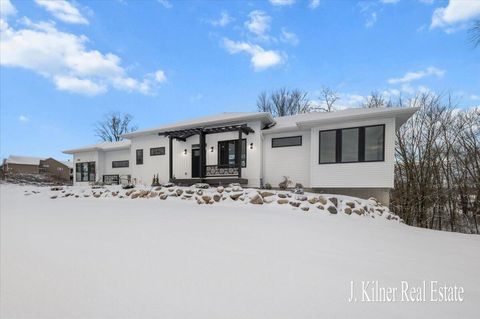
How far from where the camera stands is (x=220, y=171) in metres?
11.8

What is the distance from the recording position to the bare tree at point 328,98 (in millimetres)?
20875

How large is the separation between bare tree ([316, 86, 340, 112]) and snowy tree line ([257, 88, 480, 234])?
→ 6.33 metres

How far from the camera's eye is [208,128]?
12.3 metres

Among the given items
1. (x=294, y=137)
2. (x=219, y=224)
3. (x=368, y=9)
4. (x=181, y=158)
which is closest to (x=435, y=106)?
(x=368, y=9)

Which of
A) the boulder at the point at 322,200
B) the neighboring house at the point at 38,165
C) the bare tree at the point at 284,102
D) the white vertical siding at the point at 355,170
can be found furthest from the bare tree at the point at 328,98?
the neighboring house at the point at 38,165

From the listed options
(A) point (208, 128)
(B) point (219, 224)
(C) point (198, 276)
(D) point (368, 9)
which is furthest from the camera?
(A) point (208, 128)

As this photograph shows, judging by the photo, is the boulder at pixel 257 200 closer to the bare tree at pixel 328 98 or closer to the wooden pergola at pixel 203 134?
the wooden pergola at pixel 203 134

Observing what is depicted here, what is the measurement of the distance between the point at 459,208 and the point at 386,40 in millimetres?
10407

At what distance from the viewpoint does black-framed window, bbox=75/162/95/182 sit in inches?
724

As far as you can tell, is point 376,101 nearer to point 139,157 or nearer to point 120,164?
point 139,157

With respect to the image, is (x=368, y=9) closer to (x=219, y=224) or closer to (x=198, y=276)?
(x=219, y=224)

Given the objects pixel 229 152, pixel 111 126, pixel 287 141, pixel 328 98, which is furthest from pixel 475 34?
pixel 111 126

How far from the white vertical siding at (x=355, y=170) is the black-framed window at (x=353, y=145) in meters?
0.15

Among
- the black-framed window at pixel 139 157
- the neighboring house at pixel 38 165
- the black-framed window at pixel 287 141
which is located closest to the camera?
the black-framed window at pixel 287 141
